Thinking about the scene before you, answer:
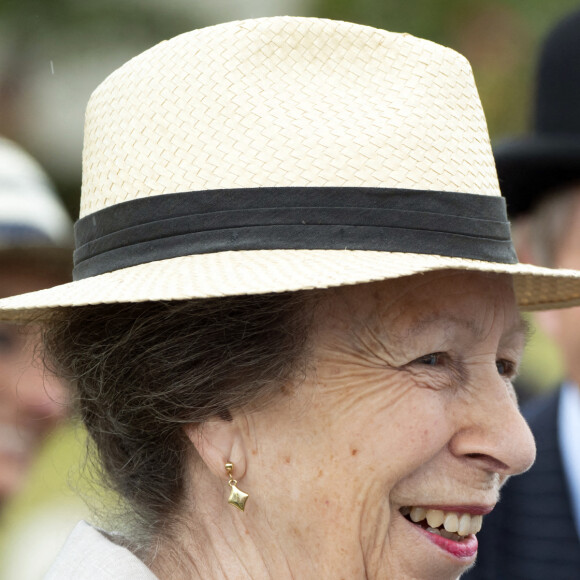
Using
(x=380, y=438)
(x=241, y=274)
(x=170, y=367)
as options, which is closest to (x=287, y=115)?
(x=241, y=274)

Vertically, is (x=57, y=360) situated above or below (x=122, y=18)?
above

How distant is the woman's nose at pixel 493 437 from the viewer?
242 centimetres

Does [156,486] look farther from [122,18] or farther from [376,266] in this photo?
[122,18]

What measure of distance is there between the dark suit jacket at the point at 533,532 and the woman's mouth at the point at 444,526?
1.46 meters

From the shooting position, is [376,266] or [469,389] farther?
[469,389]

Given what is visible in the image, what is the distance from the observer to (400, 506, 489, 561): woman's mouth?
8.07 feet

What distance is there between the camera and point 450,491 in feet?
7.98

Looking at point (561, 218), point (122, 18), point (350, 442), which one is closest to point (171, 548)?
point (350, 442)

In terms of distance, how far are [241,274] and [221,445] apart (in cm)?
46

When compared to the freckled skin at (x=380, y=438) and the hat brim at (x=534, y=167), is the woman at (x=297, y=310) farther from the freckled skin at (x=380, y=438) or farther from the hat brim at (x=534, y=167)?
the hat brim at (x=534, y=167)

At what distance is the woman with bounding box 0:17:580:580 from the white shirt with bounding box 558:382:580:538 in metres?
1.66

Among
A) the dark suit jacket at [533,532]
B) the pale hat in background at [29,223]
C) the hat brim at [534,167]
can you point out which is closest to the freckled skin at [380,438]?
the dark suit jacket at [533,532]

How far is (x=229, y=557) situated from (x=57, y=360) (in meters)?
0.73

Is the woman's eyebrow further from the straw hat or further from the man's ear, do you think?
the man's ear
